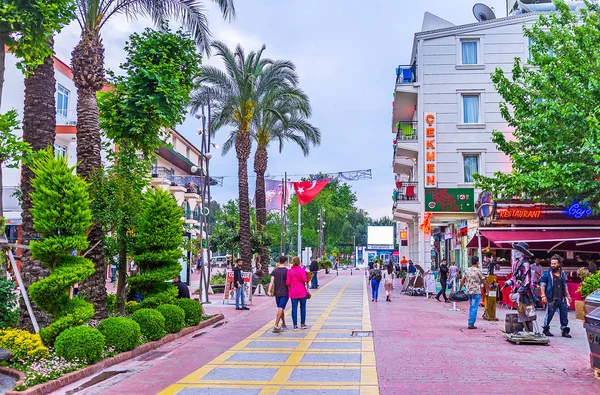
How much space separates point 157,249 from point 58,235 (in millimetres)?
4528

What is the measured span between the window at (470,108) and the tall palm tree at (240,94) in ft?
33.8

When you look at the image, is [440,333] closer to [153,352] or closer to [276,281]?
[276,281]

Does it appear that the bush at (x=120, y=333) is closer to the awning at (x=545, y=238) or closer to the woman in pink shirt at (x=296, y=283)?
the woman in pink shirt at (x=296, y=283)

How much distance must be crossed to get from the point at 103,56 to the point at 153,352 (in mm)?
6693

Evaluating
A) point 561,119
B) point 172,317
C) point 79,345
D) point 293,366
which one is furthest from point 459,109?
point 79,345

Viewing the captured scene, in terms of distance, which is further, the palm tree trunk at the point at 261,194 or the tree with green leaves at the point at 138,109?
the palm tree trunk at the point at 261,194

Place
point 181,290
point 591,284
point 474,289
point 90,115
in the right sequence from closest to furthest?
point 90,115
point 474,289
point 181,290
point 591,284

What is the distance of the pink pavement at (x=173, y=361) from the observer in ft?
28.9

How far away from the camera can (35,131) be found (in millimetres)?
12289

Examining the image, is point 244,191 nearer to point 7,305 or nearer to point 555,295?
point 555,295

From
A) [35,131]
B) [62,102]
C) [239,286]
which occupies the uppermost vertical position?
[62,102]

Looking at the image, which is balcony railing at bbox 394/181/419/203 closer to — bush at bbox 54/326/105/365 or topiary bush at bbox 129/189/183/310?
topiary bush at bbox 129/189/183/310

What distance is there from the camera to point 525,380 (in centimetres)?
888

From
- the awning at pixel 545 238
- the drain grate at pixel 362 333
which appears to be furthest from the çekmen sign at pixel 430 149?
the drain grate at pixel 362 333
